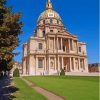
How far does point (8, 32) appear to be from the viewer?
48.0ft

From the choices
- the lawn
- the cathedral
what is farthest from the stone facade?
the lawn

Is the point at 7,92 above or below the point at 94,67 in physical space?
above

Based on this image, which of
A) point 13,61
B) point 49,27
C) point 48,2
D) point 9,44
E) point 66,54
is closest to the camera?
point 9,44

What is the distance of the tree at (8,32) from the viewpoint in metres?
12.6

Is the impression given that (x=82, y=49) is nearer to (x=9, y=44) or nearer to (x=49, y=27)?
(x=49, y=27)

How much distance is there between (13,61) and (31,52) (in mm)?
66768

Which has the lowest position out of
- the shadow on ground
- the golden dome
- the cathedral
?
the shadow on ground

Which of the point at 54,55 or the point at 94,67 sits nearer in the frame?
the point at 54,55

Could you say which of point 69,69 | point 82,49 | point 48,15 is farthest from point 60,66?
point 48,15

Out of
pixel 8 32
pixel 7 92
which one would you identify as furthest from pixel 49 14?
pixel 8 32

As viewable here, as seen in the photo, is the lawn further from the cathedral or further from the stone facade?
the stone facade

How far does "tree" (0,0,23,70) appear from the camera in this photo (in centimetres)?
1257

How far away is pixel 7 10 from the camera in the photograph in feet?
48.9

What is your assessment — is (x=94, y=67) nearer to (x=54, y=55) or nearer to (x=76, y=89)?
(x=54, y=55)
